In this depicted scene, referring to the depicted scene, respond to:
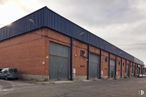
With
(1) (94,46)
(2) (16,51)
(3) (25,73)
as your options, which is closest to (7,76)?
(3) (25,73)

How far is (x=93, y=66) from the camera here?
1966 inches

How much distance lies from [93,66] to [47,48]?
19229 mm

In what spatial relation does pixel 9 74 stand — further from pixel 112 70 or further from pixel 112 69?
pixel 112 69

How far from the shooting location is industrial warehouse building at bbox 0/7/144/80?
108 feet

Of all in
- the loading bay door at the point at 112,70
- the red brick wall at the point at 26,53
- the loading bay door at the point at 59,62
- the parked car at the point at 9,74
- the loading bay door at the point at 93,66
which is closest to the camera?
the red brick wall at the point at 26,53

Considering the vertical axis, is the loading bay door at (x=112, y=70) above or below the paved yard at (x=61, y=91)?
above

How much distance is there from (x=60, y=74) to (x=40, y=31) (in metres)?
7.32

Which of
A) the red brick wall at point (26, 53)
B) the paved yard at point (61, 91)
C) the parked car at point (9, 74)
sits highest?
the red brick wall at point (26, 53)

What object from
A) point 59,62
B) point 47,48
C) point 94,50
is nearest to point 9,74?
point 47,48

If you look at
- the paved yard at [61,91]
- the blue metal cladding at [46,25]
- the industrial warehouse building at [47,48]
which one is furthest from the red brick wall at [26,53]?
the paved yard at [61,91]

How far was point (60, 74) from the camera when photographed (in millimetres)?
36031

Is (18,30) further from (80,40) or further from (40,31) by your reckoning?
(80,40)

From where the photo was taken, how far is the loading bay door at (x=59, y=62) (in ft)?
112

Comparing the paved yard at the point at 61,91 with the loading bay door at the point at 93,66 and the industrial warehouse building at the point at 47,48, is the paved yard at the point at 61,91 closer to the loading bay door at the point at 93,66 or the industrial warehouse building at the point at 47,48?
the industrial warehouse building at the point at 47,48
